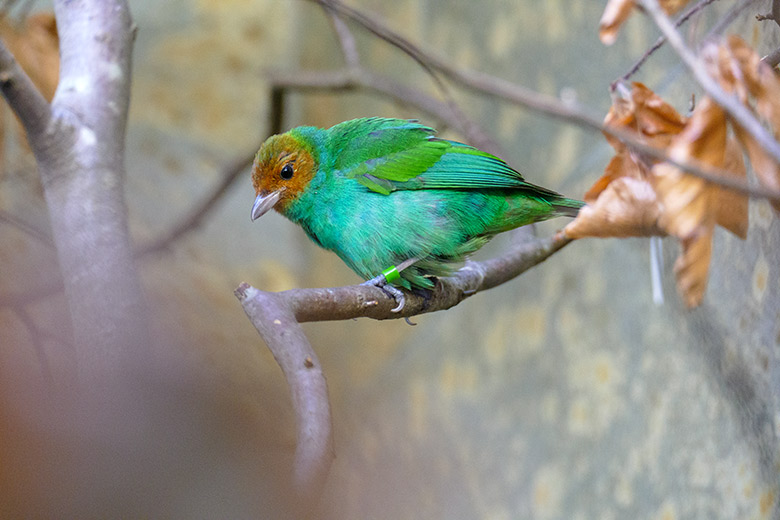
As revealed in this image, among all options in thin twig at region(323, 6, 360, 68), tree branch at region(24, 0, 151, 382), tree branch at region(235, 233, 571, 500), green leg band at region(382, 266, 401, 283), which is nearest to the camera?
tree branch at region(235, 233, 571, 500)

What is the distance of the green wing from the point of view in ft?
8.66

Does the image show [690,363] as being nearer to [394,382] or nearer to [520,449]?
[520,449]

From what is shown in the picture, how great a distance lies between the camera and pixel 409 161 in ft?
8.89

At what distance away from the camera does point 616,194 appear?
167 centimetres

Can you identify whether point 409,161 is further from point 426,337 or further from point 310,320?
point 426,337

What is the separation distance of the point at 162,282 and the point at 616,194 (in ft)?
15.7

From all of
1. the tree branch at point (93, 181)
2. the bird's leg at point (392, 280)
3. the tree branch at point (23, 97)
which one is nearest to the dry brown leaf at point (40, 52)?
the tree branch at point (93, 181)

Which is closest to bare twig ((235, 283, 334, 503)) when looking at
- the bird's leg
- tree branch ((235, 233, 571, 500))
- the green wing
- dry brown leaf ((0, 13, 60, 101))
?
tree branch ((235, 233, 571, 500))

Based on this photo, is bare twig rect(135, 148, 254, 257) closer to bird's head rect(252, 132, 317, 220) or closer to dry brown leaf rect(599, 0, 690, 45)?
bird's head rect(252, 132, 317, 220)

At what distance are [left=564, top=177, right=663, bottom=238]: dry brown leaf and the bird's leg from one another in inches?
29.9

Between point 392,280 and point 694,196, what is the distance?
1.28m

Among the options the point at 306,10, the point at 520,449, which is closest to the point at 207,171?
the point at 306,10

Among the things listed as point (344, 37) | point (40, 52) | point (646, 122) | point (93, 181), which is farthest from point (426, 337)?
point (646, 122)

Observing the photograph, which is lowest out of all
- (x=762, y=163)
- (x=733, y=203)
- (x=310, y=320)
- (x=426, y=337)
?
(x=426, y=337)
